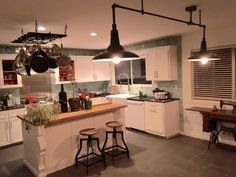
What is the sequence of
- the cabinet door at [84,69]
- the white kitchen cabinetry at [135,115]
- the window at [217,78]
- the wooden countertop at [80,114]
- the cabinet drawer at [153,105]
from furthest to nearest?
1. the cabinet door at [84,69]
2. the white kitchen cabinetry at [135,115]
3. the cabinet drawer at [153,105]
4. the window at [217,78]
5. the wooden countertop at [80,114]

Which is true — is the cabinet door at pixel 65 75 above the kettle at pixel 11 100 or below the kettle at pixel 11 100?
above

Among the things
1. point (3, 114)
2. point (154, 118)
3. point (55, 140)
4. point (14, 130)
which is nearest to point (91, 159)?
point (55, 140)

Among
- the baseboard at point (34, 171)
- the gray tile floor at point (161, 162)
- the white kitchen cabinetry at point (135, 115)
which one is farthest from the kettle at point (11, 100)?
the white kitchen cabinetry at point (135, 115)

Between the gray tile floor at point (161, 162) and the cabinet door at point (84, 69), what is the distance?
2711mm

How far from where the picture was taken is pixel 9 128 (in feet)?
15.8

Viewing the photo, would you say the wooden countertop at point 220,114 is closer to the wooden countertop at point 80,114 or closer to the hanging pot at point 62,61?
the wooden countertop at point 80,114

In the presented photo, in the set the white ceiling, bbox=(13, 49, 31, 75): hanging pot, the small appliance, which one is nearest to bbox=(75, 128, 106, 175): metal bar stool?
bbox=(13, 49, 31, 75): hanging pot

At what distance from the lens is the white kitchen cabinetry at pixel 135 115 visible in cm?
533

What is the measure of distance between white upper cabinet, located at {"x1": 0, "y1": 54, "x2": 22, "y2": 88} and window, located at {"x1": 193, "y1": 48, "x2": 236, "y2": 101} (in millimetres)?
4459

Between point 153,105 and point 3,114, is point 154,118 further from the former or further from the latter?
point 3,114

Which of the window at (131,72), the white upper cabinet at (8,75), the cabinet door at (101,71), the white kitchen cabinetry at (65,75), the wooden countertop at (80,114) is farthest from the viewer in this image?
the cabinet door at (101,71)

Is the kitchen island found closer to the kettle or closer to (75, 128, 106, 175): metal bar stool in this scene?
(75, 128, 106, 175): metal bar stool

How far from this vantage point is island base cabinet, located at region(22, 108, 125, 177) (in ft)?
10.6

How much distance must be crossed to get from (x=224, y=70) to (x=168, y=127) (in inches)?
70.6
